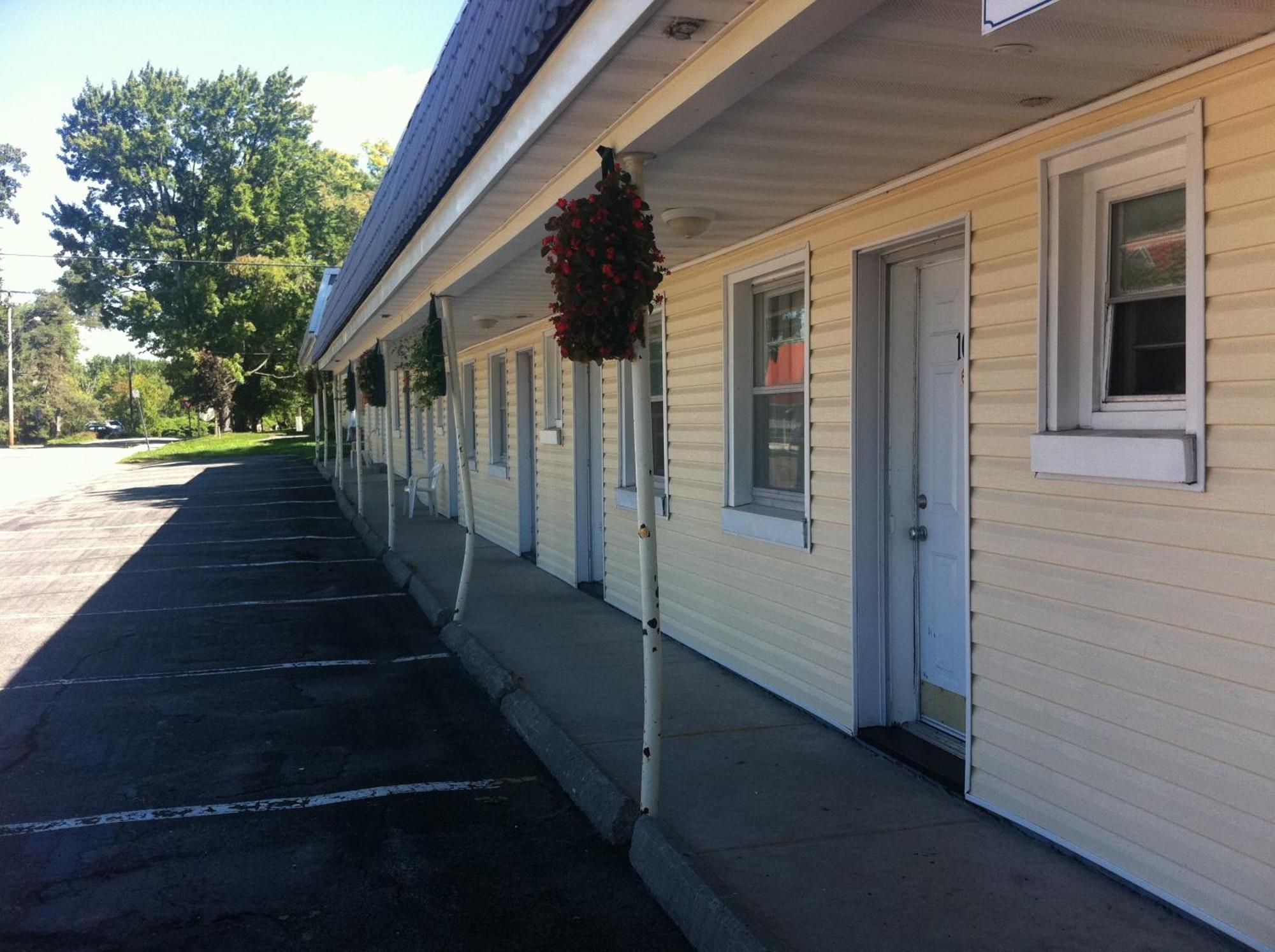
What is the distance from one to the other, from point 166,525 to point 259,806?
13.8 metres

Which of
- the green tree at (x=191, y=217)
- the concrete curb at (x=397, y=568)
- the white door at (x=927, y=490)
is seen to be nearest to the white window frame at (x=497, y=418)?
the concrete curb at (x=397, y=568)

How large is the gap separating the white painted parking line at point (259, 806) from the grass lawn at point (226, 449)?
33.6 metres

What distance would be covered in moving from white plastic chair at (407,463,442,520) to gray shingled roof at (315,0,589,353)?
19.9ft

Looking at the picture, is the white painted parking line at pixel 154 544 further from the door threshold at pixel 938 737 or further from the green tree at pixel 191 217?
the green tree at pixel 191 217

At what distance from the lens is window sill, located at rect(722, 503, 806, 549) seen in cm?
590

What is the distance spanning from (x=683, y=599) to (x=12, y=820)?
4.29 metres

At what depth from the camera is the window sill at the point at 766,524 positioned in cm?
590

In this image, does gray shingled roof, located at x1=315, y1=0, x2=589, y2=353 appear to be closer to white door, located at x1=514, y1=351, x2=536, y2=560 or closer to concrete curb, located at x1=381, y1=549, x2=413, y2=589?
white door, located at x1=514, y1=351, x2=536, y2=560

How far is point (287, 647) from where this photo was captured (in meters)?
8.39

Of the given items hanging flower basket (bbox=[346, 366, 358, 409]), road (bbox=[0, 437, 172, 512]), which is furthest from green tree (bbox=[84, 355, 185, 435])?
hanging flower basket (bbox=[346, 366, 358, 409])

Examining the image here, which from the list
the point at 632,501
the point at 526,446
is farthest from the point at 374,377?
the point at 632,501

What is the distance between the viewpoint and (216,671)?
760 cm

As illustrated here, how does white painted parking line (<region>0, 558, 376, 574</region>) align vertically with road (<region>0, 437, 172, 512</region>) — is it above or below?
below

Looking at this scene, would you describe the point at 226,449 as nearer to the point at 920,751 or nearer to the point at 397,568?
the point at 397,568
